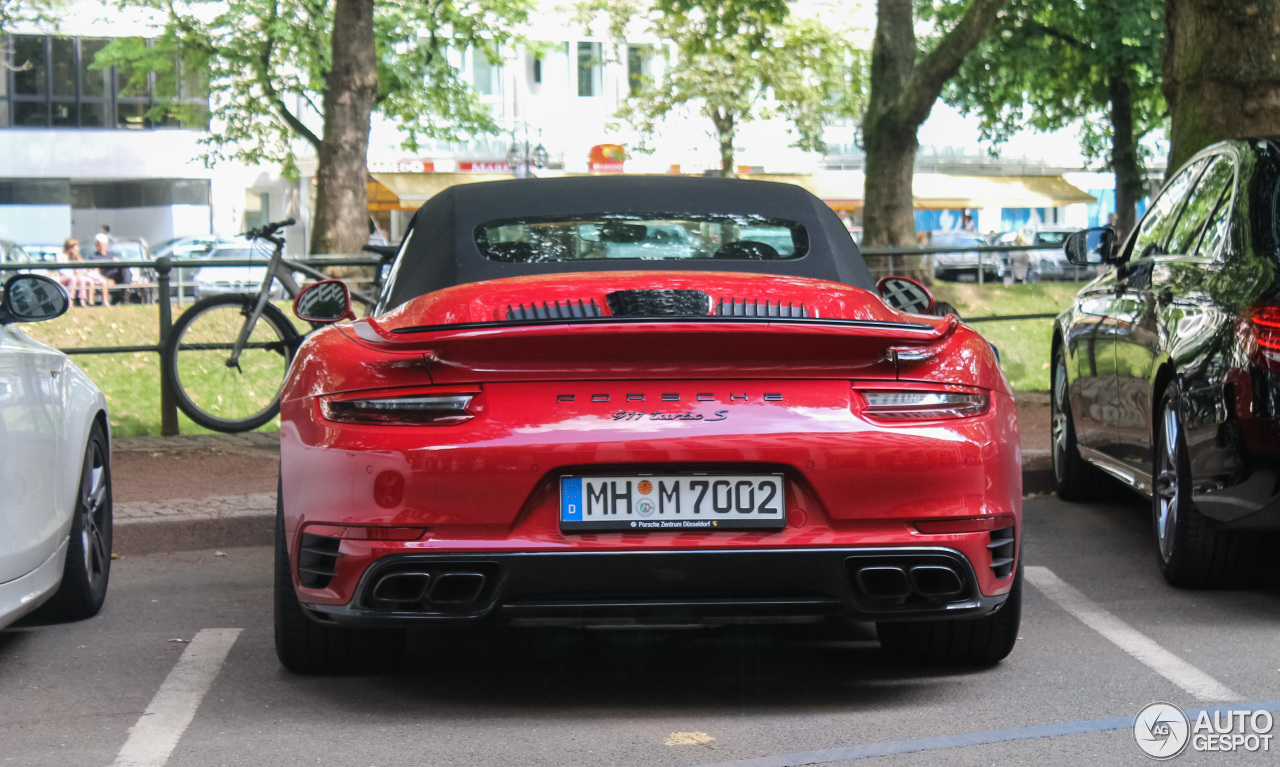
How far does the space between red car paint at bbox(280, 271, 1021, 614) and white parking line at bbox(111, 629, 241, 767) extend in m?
0.53

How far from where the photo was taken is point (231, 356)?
10.3m

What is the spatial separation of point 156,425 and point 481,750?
26.6 ft

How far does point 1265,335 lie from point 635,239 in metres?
2.04

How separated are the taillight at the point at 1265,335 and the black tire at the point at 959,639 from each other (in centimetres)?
122

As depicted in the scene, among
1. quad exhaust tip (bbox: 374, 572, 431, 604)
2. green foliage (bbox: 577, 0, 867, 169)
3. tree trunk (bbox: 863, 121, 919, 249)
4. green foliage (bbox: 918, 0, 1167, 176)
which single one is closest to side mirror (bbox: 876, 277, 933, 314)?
quad exhaust tip (bbox: 374, 572, 431, 604)

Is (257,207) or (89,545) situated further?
(257,207)

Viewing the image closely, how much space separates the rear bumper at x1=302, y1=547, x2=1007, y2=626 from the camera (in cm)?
389

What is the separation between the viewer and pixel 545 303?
14.1 feet

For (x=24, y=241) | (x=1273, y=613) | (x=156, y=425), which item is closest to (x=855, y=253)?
(x=1273, y=613)

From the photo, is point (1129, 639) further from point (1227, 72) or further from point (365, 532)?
point (1227, 72)

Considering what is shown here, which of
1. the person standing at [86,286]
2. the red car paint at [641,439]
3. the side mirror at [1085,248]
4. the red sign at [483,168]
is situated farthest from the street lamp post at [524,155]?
the red car paint at [641,439]

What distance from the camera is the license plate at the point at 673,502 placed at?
3902mm

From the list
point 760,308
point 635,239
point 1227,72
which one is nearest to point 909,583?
point 760,308

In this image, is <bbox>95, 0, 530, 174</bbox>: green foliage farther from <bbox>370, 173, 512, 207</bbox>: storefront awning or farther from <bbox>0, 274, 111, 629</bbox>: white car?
<bbox>0, 274, 111, 629</bbox>: white car
